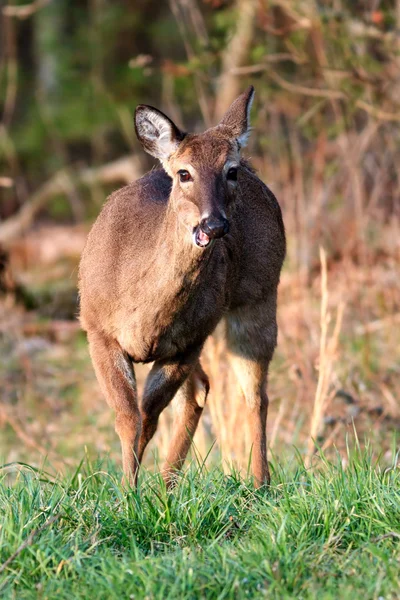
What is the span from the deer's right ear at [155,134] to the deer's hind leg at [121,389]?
1.08 metres

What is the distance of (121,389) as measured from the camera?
6035mm

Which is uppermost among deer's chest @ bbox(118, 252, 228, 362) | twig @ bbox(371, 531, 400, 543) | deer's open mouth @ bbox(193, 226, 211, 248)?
deer's open mouth @ bbox(193, 226, 211, 248)

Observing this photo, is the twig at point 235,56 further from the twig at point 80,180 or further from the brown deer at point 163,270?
the brown deer at point 163,270

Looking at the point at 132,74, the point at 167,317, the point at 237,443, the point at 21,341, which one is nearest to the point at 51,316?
the point at 21,341

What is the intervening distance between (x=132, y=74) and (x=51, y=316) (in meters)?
9.91

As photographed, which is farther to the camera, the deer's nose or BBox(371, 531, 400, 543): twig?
the deer's nose

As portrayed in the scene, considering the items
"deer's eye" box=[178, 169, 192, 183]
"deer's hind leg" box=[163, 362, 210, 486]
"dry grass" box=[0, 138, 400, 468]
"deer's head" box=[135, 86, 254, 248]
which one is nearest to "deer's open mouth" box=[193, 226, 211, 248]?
"deer's head" box=[135, 86, 254, 248]

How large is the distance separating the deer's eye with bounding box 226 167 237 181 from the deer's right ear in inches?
15.5

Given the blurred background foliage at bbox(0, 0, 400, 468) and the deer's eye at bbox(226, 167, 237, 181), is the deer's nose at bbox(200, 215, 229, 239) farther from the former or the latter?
the blurred background foliage at bbox(0, 0, 400, 468)

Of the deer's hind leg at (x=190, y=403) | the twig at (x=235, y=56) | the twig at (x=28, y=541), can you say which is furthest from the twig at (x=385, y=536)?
the twig at (x=235, y=56)

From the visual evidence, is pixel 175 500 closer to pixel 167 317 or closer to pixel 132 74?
pixel 167 317

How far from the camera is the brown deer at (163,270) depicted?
19.1 feet

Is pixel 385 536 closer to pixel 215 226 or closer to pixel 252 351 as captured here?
pixel 215 226

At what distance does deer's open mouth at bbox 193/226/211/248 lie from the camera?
218 inches
